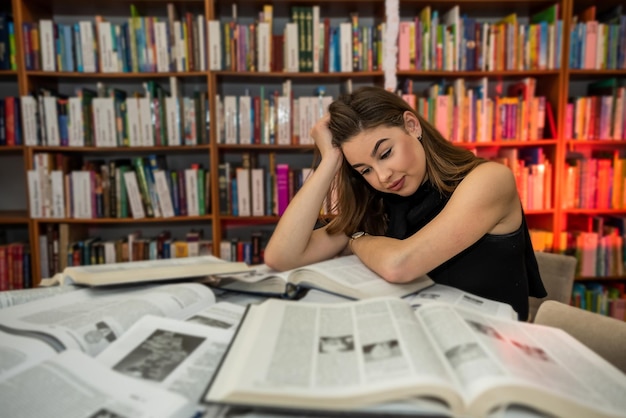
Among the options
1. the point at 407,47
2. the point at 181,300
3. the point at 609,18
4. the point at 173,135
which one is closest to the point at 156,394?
the point at 181,300

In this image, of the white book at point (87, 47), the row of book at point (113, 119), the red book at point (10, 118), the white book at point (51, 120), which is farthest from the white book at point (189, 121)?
the red book at point (10, 118)

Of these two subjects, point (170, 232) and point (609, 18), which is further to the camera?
point (170, 232)

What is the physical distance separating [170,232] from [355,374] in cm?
245

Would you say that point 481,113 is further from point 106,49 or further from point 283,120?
point 106,49

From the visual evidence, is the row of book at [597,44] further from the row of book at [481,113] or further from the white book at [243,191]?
the white book at [243,191]

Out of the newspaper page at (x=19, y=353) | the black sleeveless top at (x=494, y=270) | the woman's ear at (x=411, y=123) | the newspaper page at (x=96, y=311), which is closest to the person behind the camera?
the newspaper page at (x=19, y=353)

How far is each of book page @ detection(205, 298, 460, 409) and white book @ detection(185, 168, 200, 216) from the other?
1.87m

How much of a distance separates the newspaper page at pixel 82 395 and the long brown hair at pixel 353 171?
84cm

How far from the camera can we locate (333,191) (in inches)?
57.8

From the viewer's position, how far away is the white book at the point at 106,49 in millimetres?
2316

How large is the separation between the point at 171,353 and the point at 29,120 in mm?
2270

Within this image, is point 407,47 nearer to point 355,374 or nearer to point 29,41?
point 29,41

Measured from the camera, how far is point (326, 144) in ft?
4.25

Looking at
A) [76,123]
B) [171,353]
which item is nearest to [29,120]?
[76,123]
